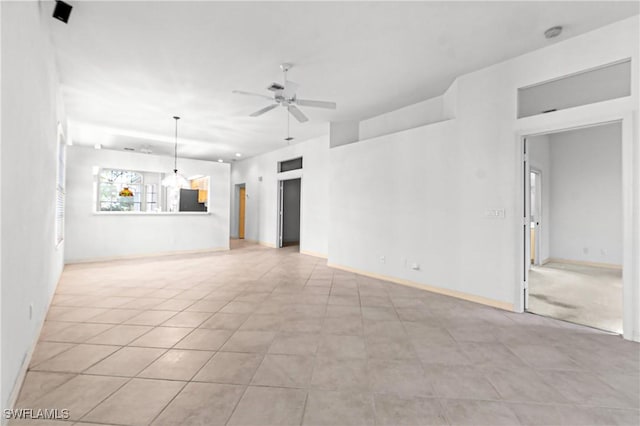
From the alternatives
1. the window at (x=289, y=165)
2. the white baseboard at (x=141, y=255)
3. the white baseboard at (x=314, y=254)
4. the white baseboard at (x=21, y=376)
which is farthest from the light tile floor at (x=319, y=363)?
the window at (x=289, y=165)

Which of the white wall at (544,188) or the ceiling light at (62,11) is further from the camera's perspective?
the white wall at (544,188)

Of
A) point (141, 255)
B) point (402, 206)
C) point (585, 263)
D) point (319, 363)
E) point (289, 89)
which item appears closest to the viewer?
point (319, 363)

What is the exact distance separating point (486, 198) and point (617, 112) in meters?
1.44

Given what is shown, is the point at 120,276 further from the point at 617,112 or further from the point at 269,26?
the point at 617,112

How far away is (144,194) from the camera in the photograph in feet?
34.3

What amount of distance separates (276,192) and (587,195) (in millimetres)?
7678

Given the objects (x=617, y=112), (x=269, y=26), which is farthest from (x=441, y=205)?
(x=269, y=26)

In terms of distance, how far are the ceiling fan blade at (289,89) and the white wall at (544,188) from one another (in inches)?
225

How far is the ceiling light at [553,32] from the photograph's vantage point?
2.93 m

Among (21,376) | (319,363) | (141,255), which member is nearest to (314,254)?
(141,255)

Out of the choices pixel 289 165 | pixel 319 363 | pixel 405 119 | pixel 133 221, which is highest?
pixel 405 119

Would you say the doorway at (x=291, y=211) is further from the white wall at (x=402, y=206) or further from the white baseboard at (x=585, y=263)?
the white baseboard at (x=585, y=263)

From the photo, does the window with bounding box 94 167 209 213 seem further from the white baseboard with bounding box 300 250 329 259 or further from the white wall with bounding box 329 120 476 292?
the white wall with bounding box 329 120 476 292

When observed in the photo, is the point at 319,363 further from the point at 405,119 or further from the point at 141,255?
the point at 141,255
